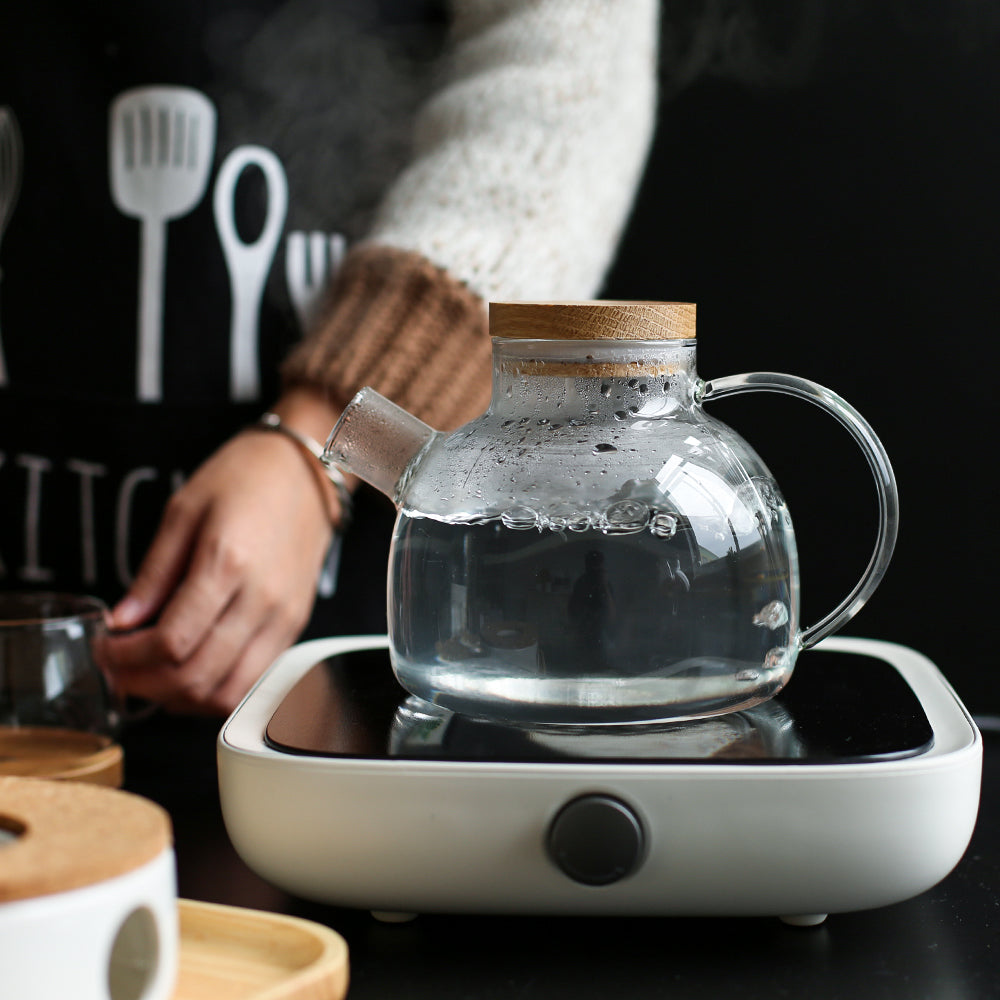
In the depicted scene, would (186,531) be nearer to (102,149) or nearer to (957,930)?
(102,149)

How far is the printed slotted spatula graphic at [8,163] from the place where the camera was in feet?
3.29

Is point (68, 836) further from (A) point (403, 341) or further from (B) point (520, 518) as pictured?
(A) point (403, 341)

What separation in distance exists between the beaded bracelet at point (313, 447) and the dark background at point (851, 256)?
349 millimetres

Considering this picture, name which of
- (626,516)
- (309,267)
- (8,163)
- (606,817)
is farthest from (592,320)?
(8,163)

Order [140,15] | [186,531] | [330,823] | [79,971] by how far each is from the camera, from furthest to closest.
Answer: [140,15] < [186,531] < [330,823] < [79,971]

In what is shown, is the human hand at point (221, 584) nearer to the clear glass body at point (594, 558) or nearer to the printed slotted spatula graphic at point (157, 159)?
the printed slotted spatula graphic at point (157, 159)

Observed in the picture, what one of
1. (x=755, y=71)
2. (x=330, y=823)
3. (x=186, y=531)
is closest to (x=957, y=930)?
(x=330, y=823)

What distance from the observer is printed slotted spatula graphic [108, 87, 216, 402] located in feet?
3.26

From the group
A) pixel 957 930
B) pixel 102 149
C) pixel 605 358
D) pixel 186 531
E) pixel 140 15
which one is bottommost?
pixel 957 930

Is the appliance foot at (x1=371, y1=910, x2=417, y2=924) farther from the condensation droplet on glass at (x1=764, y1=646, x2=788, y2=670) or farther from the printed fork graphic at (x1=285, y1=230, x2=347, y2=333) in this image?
the printed fork graphic at (x1=285, y1=230, x2=347, y2=333)

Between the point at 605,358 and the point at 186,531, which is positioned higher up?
the point at 605,358

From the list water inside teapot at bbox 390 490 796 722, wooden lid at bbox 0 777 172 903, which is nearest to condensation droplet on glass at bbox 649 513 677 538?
water inside teapot at bbox 390 490 796 722

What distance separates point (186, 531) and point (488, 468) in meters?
0.42

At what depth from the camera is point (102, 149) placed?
3.27 ft
